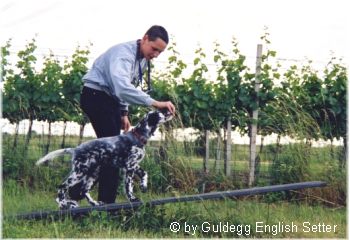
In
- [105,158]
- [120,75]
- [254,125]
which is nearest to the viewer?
[120,75]

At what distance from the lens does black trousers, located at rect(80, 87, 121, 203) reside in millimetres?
5688

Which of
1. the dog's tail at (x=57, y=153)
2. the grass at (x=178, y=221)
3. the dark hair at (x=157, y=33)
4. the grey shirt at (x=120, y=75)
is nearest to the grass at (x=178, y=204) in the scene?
the grass at (x=178, y=221)

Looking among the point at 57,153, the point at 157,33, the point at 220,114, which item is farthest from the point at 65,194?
the point at 220,114

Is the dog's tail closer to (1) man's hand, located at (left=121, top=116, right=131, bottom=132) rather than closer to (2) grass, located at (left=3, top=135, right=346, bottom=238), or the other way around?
(2) grass, located at (left=3, top=135, right=346, bottom=238)

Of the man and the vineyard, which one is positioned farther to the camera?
the vineyard

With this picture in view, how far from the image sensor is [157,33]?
18.6 feet

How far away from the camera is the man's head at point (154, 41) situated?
18.6 feet

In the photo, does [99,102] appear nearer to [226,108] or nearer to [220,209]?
[220,209]

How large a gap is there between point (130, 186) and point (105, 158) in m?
0.30

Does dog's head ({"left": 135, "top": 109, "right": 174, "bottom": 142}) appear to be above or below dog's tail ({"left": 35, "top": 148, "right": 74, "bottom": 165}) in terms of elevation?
above

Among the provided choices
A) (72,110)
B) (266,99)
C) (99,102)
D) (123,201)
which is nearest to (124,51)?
(99,102)

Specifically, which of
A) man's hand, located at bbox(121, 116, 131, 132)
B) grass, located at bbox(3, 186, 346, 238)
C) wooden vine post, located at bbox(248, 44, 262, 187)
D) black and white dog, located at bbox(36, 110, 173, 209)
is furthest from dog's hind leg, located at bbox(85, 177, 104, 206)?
wooden vine post, located at bbox(248, 44, 262, 187)

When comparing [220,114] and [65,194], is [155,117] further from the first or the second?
[220,114]

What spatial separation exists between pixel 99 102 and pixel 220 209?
128 centimetres
